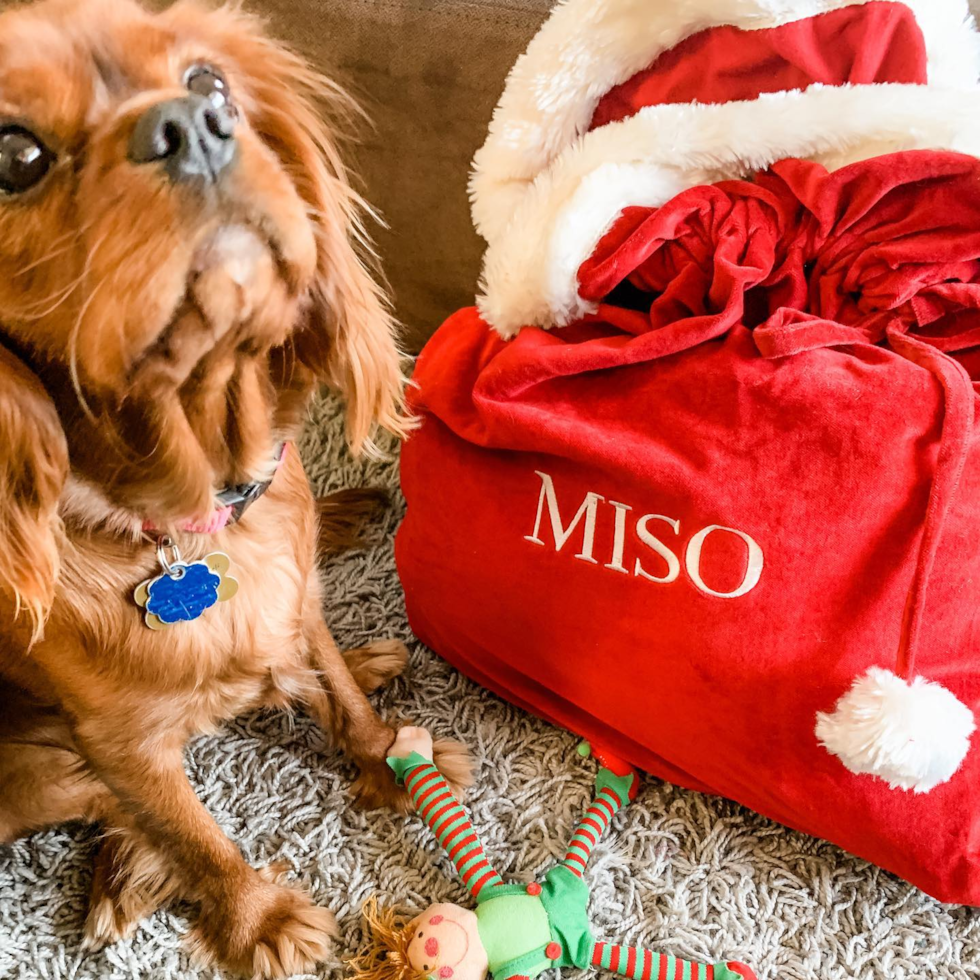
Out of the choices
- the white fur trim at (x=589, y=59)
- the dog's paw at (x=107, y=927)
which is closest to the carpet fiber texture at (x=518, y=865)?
the dog's paw at (x=107, y=927)

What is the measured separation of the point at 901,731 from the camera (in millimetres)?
891

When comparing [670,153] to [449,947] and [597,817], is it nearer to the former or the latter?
[597,817]

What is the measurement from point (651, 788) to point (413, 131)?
1020mm

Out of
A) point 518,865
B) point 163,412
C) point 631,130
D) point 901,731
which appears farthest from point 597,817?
point 631,130

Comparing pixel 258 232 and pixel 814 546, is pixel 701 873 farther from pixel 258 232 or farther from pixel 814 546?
pixel 258 232

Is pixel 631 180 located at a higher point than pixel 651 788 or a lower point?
higher

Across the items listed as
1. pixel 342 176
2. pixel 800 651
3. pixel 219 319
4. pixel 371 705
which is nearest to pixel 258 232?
pixel 219 319

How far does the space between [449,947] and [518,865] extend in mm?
188

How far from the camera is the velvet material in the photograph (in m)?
0.95

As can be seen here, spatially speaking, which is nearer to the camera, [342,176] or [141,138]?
[141,138]

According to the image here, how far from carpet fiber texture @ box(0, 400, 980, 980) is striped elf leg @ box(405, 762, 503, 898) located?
59mm

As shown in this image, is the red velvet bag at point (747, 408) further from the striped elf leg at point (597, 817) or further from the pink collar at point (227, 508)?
the pink collar at point (227, 508)

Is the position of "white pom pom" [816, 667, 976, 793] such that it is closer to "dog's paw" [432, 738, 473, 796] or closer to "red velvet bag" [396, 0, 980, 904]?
"red velvet bag" [396, 0, 980, 904]

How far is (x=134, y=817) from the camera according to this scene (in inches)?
42.0
